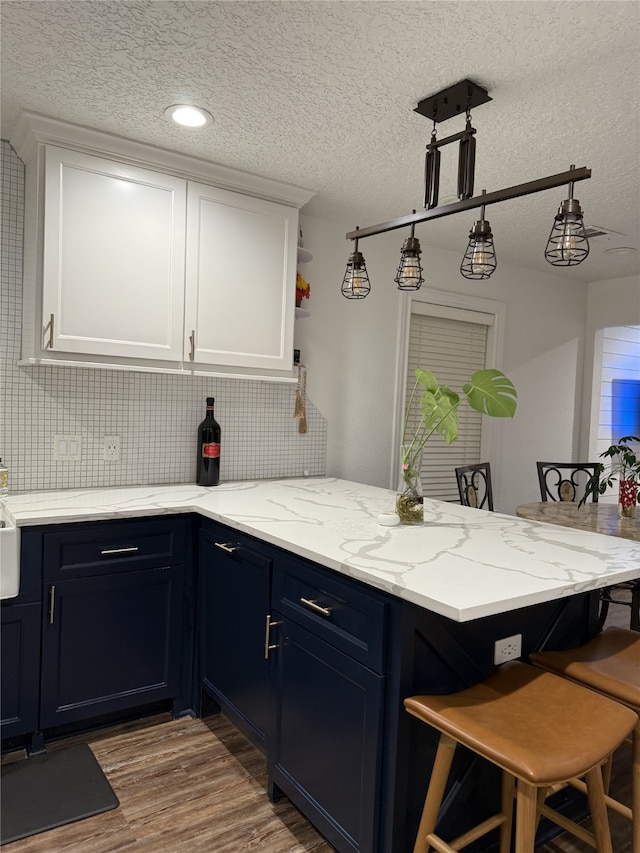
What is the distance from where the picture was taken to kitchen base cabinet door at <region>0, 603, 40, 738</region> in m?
2.15

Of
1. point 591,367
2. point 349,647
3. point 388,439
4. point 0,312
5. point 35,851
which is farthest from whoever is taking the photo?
point 591,367

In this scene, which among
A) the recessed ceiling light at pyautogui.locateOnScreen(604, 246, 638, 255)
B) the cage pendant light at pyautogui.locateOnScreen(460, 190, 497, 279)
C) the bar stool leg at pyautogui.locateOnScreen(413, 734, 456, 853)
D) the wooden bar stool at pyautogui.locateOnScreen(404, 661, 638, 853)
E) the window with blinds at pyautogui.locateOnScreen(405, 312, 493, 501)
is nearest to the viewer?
the wooden bar stool at pyautogui.locateOnScreen(404, 661, 638, 853)

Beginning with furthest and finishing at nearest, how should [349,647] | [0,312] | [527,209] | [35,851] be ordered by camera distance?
1. [527,209]
2. [0,312]
3. [35,851]
4. [349,647]

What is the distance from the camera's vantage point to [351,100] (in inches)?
84.0

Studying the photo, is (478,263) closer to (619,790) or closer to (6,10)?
(6,10)

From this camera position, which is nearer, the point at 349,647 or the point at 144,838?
the point at 349,647

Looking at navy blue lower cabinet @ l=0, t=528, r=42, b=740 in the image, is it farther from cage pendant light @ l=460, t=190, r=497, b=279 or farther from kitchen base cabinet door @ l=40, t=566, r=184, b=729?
cage pendant light @ l=460, t=190, r=497, b=279

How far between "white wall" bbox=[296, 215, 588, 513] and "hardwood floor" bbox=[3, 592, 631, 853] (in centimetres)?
172

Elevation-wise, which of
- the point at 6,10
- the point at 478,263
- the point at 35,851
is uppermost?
the point at 6,10

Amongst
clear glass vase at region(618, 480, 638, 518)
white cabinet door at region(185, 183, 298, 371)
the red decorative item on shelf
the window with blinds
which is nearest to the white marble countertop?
white cabinet door at region(185, 183, 298, 371)

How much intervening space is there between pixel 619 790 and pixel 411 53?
8.51 feet

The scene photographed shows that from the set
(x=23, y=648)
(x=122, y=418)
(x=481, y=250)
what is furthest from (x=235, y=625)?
(x=481, y=250)

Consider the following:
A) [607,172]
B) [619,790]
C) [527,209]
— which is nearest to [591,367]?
[527,209]

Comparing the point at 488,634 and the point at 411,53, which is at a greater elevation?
the point at 411,53
